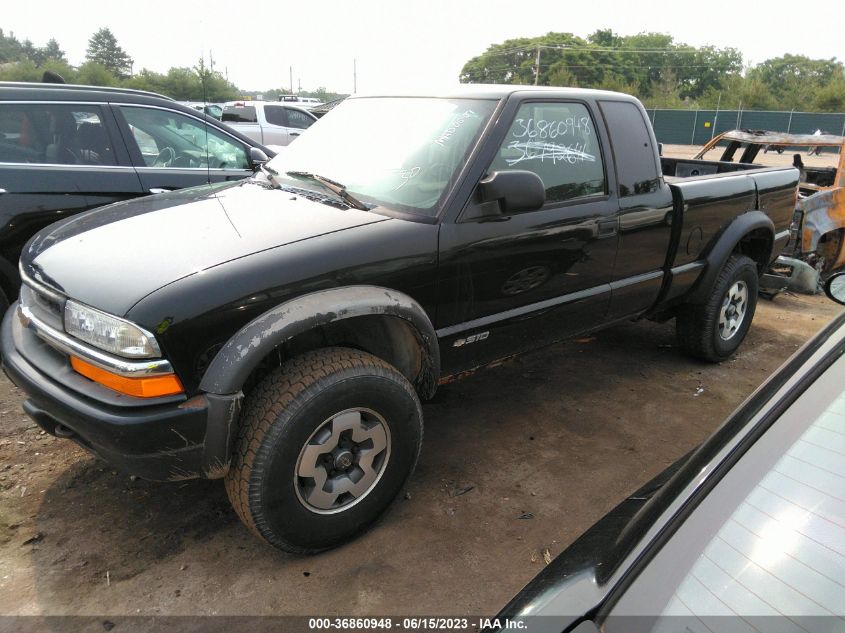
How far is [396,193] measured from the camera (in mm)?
2848

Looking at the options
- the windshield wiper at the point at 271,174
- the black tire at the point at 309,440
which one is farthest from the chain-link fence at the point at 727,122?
the black tire at the point at 309,440

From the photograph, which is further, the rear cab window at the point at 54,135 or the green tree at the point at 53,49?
the green tree at the point at 53,49

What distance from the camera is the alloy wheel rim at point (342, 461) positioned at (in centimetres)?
237

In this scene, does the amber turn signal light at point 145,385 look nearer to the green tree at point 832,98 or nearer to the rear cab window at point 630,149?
the rear cab window at point 630,149

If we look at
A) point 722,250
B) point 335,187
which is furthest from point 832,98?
point 335,187

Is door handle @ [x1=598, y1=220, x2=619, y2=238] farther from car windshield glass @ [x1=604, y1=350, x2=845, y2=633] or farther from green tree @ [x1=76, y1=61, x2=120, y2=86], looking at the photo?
green tree @ [x1=76, y1=61, x2=120, y2=86]

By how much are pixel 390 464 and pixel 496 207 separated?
126 centimetres

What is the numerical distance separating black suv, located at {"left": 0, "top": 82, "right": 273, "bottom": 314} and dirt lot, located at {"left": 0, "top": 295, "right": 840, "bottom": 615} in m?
1.21

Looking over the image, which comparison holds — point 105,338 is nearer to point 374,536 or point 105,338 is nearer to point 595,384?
point 374,536

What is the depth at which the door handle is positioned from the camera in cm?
333

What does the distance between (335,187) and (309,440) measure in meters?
1.29

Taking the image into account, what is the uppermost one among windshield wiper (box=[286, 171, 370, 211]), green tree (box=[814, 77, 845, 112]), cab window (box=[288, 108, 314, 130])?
green tree (box=[814, 77, 845, 112])

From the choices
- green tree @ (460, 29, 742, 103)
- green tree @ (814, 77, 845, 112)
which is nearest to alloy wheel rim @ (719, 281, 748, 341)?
green tree @ (814, 77, 845, 112)

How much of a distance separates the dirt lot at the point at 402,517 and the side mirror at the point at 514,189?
1405 millimetres
